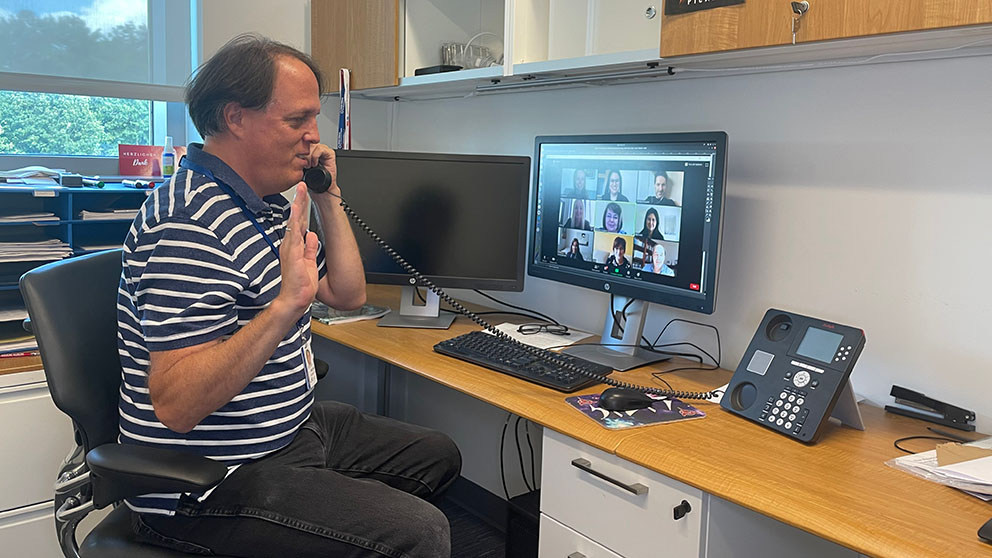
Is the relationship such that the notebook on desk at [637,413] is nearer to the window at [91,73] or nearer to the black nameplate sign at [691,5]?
the black nameplate sign at [691,5]

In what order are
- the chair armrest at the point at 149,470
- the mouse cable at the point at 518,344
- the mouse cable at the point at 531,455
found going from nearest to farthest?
the chair armrest at the point at 149,470 < the mouse cable at the point at 518,344 < the mouse cable at the point at 531,455

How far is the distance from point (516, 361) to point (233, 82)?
0.85 metres

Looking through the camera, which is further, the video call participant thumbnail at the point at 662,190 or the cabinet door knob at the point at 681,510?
the video call participant thumbnail at the point at 662,190

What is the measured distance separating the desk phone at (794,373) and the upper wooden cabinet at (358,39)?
1.36m

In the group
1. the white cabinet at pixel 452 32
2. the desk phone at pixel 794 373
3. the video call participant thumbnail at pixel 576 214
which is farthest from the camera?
the white cabinet at pixel 452 32

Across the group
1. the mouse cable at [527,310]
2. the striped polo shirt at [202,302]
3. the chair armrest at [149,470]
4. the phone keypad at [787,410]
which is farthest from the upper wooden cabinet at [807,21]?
the chair armrest at [149,470]

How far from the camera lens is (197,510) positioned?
1.45m

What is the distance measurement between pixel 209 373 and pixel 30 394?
107 cm

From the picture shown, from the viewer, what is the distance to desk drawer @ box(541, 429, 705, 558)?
1.36 meters

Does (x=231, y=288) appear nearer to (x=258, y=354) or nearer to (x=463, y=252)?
(x=258, y=354)

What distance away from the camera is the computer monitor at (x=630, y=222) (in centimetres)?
177

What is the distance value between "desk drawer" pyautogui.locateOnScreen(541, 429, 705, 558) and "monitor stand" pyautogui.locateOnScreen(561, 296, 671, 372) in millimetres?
404

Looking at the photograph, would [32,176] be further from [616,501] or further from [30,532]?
[616,501]

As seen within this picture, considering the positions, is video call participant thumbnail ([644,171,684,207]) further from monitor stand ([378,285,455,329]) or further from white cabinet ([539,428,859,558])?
monitor stand ([378,285,455,329])
